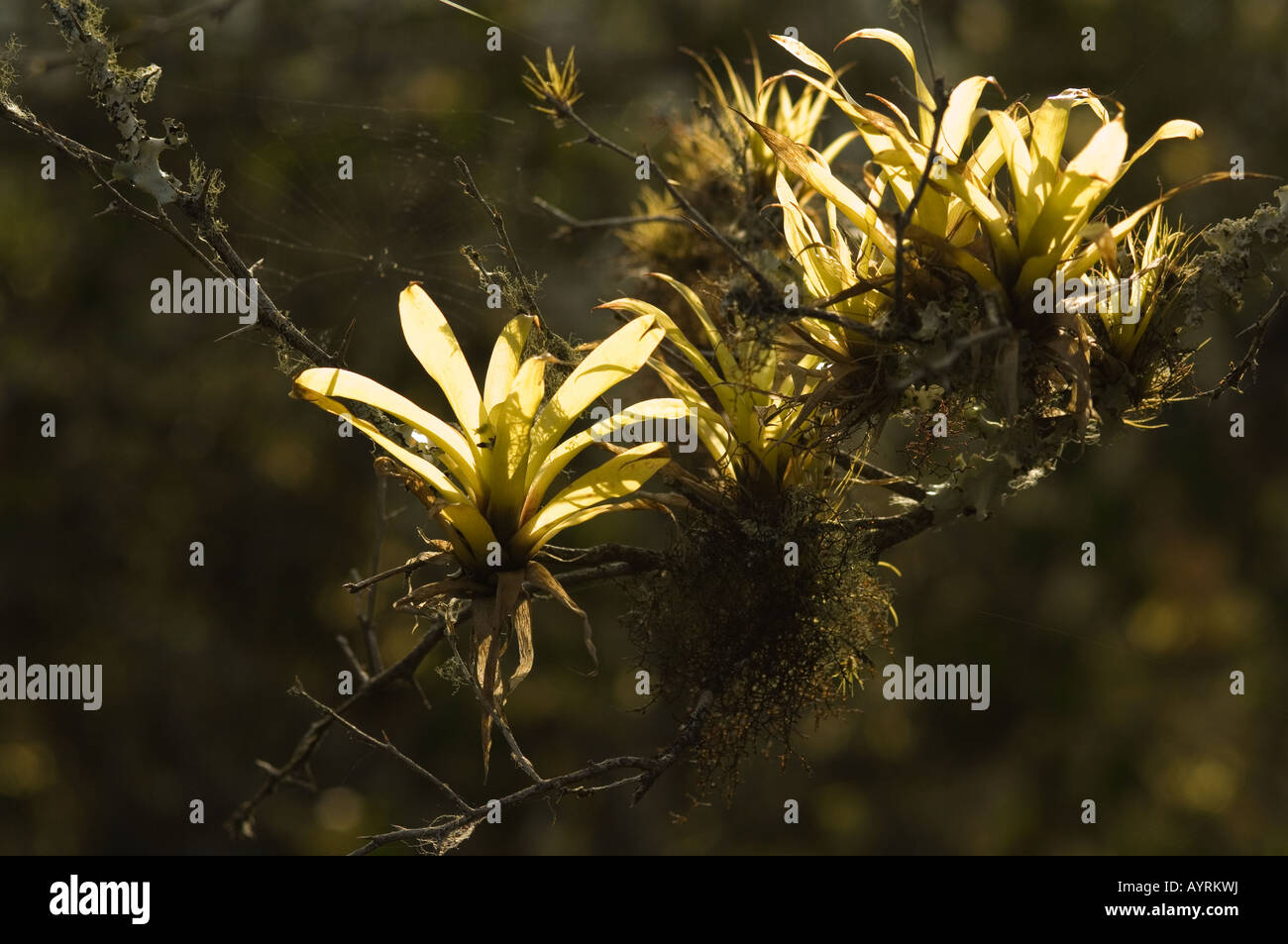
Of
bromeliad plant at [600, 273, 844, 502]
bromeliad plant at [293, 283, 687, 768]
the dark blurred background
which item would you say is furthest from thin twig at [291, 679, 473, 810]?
the dark blurred background

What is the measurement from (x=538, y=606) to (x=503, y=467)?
2.11m

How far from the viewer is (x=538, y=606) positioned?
262 cm

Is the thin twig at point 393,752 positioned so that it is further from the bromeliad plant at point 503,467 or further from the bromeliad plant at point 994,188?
the bromeliad plant at point 994,188

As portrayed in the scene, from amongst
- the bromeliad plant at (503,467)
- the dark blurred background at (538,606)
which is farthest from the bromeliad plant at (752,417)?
the dark blurred background at (538,606)

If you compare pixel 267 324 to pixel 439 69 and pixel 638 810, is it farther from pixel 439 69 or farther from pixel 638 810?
pixel 638 810

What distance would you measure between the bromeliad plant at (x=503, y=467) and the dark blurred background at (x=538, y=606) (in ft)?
6.78

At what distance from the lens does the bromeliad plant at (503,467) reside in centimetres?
54

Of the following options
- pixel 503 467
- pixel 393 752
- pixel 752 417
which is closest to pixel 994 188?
pixel 752 417

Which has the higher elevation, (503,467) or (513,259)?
(513,259)

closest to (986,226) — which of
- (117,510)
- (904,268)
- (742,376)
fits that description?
(904,268)

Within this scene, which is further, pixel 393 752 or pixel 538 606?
pixel 538 606

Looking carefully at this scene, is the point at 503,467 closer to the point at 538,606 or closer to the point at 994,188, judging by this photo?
the point at 994,188

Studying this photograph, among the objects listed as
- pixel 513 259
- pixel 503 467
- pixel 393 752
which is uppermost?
pixel 513 259

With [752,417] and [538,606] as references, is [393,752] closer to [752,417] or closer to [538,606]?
[752,417]
